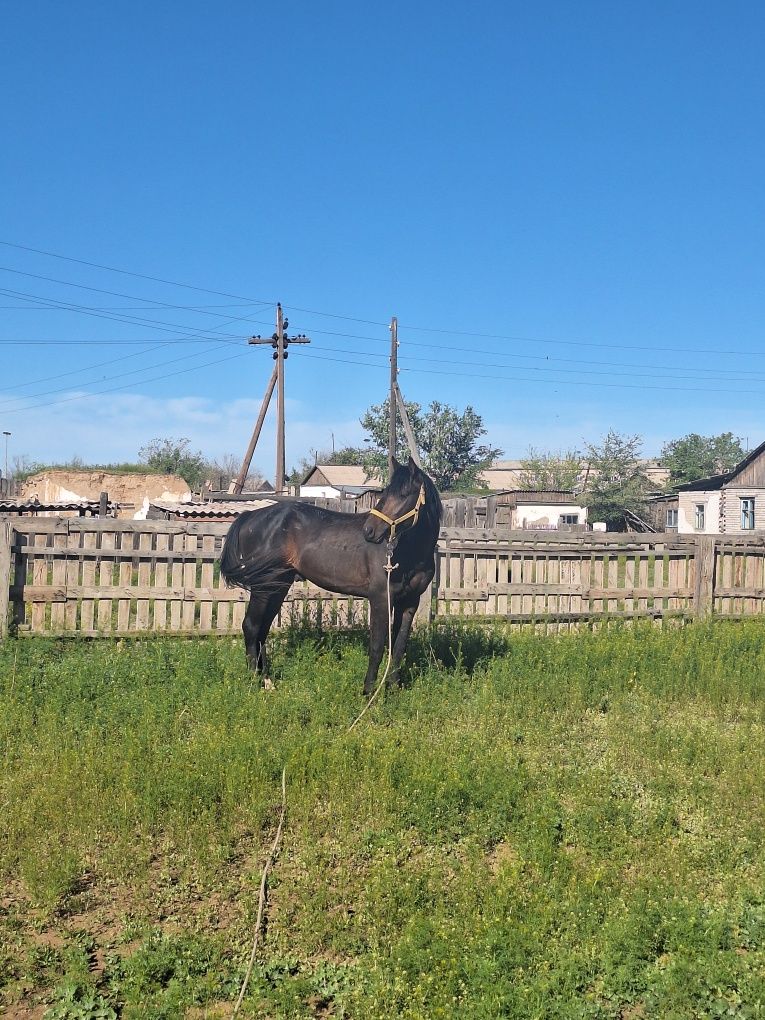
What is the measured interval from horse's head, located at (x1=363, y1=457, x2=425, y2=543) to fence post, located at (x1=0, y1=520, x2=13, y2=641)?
189 inches

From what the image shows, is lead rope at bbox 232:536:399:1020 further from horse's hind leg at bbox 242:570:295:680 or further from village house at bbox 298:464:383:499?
village house at bbox 298:464:383:499

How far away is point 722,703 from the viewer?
345 inches

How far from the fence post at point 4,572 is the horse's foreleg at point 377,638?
4.65 m

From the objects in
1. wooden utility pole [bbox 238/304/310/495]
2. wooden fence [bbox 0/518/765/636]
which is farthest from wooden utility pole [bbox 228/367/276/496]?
wooden fence [bbox 0/518/765/636]

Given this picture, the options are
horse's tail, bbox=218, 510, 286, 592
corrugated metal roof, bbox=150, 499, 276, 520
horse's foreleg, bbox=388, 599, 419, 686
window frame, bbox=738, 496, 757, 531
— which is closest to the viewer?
horse's foreleg, bbox=388, 599, 419, 686

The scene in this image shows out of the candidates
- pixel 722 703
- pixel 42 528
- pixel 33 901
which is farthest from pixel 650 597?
pixel 33 901

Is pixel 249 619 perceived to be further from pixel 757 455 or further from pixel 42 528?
pixel 757 455

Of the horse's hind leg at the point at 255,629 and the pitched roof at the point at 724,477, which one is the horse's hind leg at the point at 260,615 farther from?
the pitched roof at the point at 724,477

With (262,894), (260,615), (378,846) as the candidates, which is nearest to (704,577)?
(260,615)

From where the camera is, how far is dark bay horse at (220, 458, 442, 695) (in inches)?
317

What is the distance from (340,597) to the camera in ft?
38.0

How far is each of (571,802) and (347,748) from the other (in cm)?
165

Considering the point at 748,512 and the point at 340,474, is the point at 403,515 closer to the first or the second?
the point at 748,512

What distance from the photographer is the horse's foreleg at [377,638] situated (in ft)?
26.6
